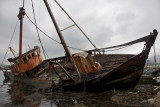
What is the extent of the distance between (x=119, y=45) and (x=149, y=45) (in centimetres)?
250

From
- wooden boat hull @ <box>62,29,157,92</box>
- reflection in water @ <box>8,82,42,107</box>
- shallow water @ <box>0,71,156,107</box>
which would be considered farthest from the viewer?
wooden boat hull @ <box>62,29,157,92</box>

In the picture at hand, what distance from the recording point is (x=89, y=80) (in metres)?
7.73

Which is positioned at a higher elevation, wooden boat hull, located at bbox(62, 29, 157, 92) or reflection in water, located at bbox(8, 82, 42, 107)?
wooden boat hull, located at bbox(62, 29, 157, 92)

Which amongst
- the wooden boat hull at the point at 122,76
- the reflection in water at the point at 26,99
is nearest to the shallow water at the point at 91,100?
the reflection in water at the point at 26,99

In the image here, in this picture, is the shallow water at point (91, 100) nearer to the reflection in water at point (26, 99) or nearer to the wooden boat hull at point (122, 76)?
the reflection in water at point (26, 99)

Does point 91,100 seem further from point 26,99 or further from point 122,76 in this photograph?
point 26,99

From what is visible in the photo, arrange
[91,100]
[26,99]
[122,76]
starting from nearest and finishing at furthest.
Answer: [91,100]
[122,76]
[26,99]

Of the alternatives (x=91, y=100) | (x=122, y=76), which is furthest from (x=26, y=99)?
(x=122, y=76)

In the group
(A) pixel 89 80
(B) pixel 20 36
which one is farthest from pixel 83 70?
(B) pixel 20 36

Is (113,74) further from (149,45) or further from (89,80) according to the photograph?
(149,45)

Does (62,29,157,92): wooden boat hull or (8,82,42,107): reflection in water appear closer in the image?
(8,82,42,107): reflection in water

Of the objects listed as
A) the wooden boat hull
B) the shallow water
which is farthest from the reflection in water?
the wooden boat hull

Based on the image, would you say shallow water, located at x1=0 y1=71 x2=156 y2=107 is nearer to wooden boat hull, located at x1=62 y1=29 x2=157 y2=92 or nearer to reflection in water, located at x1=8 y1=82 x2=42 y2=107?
reflection in water, located at x1=8 y1=82 x2=42 y2=107

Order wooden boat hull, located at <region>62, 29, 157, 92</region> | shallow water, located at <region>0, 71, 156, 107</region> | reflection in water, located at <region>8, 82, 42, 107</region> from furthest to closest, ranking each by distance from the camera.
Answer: wooden boat hull, located at <region>62, 29, 157, 92</region>
reflection in water, located at <region>8, 82, 42, 107</region>
shallow water, located at <region>0, 71, 156, 107</region>
